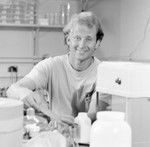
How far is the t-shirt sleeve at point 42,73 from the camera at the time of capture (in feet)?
6.82

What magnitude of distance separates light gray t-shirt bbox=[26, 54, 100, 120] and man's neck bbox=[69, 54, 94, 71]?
2 cm

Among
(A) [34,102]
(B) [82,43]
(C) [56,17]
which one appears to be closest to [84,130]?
(A) [34,102]

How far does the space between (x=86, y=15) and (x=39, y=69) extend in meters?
0.43

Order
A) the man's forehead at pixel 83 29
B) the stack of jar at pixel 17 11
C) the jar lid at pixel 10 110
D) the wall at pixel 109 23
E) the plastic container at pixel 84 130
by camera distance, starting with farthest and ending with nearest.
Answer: the wall at pixel 109 23 → the stack of jar at pixel 17 11 → the man's forehead at pixel 83 29 → the plastic container at pixel 84 130 → the jar lid at pixel 10 110

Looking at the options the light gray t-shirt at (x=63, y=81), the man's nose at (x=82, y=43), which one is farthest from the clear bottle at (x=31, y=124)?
the man's nose at (x=82, y=43)

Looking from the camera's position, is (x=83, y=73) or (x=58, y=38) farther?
(x=58, y=38)

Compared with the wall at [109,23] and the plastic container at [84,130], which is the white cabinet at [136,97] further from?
the wall at [109,23]

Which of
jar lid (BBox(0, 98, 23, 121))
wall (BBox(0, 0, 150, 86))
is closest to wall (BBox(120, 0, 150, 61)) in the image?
wall (BBox(0, 0, 150, 86))

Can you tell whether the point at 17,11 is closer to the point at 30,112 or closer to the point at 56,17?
the point at 56,17

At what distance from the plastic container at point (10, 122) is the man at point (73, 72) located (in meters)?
1.01

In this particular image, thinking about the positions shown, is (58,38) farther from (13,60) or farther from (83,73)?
(83,73)

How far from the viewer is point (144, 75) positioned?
118 cm

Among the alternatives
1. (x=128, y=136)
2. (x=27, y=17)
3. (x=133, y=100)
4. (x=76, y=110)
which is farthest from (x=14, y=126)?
(x=27, y=17)

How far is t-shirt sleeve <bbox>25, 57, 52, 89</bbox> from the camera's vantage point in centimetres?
208
